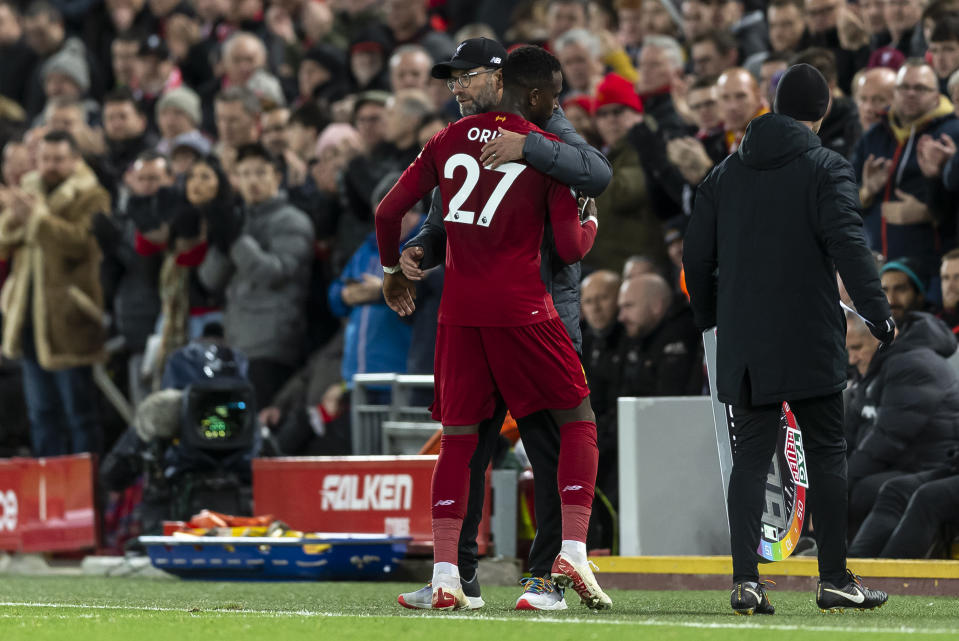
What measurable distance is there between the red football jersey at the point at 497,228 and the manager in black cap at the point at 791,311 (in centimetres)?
67

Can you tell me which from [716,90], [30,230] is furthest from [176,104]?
[716,90]

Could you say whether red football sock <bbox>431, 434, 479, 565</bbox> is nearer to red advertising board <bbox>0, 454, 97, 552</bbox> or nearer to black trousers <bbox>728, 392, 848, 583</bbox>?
black trousers <bbox>728, 392, 848, 583</bbox>

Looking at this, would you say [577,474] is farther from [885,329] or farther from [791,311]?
[885,329]

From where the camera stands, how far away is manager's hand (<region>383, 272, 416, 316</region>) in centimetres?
684

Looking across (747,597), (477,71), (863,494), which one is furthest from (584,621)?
(863,494)

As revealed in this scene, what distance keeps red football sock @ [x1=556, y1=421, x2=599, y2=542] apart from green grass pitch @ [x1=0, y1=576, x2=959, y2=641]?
0.35 meters

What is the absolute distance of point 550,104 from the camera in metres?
6.70

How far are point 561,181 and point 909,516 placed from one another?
9.39 ft

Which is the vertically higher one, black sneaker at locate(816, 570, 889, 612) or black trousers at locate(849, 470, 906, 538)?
black trousers at locate(849, 470, 906, 538)

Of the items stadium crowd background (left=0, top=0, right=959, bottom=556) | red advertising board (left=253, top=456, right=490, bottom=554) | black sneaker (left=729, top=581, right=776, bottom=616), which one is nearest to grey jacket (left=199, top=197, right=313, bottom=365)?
stadium crowd background (left=0, top=0, right=959, bottom=556)

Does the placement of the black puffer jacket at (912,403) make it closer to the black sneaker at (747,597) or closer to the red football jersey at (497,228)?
the black sneaker at (747,597)

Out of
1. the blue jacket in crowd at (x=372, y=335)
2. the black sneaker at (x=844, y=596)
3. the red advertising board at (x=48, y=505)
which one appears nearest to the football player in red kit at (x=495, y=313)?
the black sneaker at (x=844, y=596)

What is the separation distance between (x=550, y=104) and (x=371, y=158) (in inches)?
234

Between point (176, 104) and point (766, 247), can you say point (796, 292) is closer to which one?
point (766, 247)
